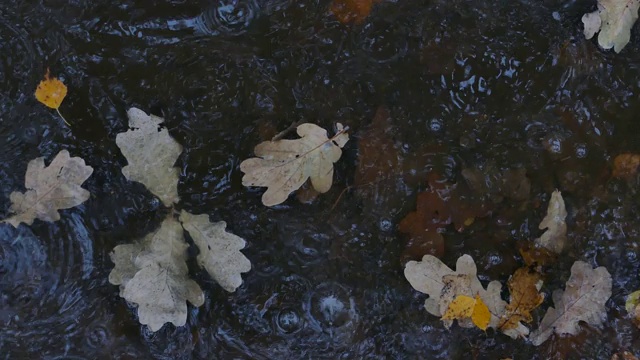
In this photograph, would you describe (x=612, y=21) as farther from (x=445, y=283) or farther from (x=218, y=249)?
(x=218, y=249)

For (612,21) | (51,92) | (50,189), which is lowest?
(50,189)

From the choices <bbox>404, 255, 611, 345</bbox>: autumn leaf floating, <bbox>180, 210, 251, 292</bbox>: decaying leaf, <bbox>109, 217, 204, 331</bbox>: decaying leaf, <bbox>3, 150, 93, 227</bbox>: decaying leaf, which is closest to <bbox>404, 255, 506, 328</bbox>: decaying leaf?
<bbox>404, 255, 611, 345</bbox>: autumn leaf floating

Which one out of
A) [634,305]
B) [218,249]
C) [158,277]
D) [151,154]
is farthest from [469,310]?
[151,154]

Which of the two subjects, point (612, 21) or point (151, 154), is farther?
point (612, 21)

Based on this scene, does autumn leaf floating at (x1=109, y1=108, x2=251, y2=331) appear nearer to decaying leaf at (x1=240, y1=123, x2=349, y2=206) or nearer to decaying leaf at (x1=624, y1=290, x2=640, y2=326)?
decaying leaf at (x1=240, y1=123, x2=349, y2=206)

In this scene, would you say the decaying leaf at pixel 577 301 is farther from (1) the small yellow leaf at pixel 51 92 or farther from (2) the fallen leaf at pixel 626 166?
(1) the small yellow leaf at pixel 51 92

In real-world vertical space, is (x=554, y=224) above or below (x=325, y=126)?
below

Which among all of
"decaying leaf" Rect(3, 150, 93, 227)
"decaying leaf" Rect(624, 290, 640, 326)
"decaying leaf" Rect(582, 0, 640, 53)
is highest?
"decaying leaf" Rect(582, 0, 640, 53)
